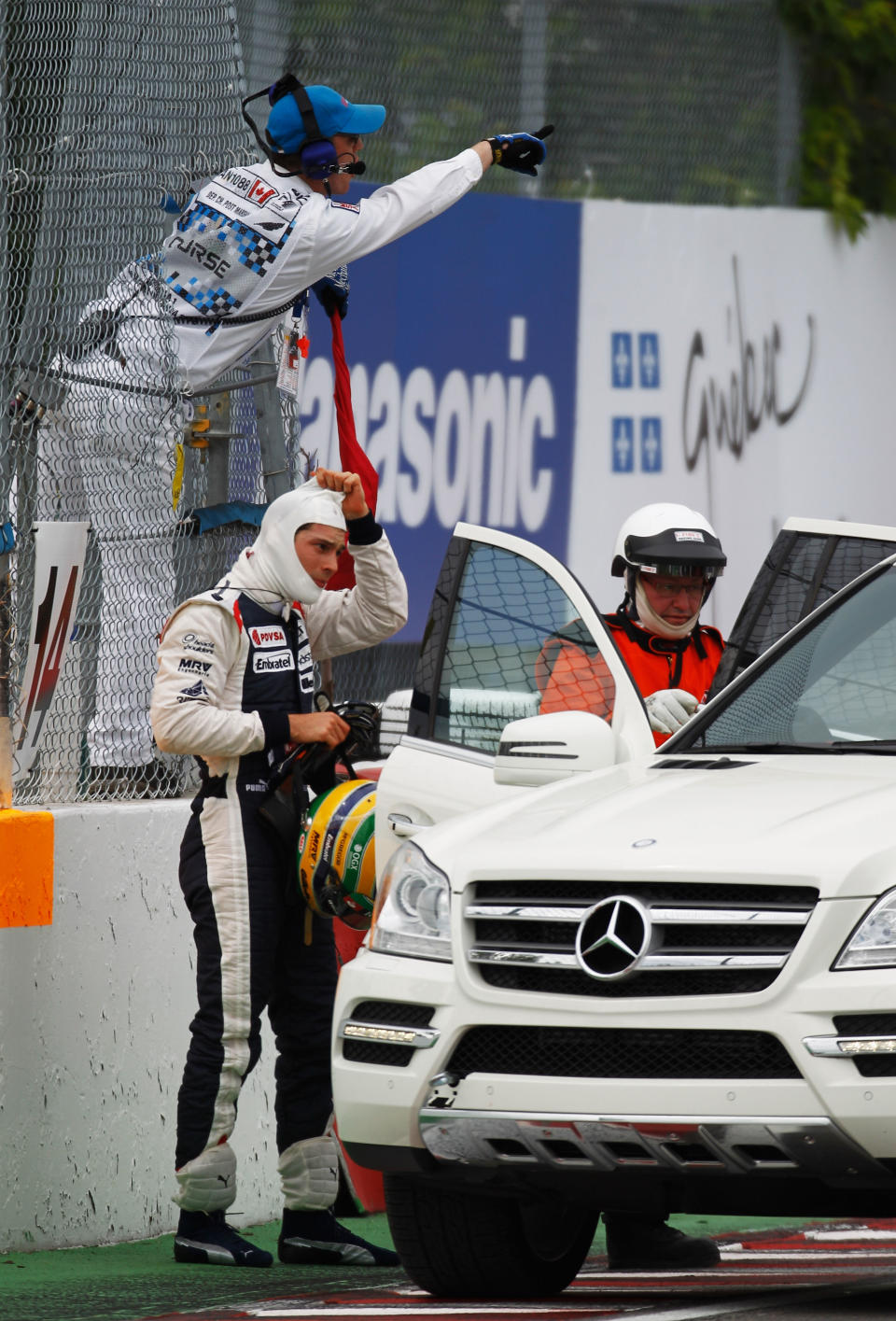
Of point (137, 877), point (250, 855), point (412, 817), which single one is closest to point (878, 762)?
point (412, 817)

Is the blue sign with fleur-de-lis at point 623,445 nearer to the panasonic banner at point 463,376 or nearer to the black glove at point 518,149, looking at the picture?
the panasonic banner at point 463,376

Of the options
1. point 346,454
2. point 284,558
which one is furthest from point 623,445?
point 284,558

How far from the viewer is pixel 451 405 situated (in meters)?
12.4

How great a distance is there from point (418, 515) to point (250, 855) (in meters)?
5.41

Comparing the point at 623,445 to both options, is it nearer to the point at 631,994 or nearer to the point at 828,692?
the point at 828,692

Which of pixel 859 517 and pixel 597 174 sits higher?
pixel 597 174

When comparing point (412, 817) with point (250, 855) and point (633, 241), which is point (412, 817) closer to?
point (250, 855)

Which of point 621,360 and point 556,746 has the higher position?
point 621,360

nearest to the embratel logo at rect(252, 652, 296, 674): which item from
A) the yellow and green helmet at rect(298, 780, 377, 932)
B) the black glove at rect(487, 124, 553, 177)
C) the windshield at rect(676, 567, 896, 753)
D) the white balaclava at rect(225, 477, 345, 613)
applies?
the white balaclava at rect(225, 477, 345, 613)

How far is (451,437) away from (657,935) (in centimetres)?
754

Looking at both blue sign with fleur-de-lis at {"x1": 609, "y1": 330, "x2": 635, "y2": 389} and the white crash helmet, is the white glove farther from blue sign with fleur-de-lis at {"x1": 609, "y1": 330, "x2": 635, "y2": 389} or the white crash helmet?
blue sign with fleur-de-lis at {"x1": 609, "y1": 330, "x2": 635, "y2": 389}

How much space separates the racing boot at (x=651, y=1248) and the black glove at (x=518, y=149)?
3698 mm

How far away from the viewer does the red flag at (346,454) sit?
7.94 m

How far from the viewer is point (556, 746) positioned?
583 centimetres
